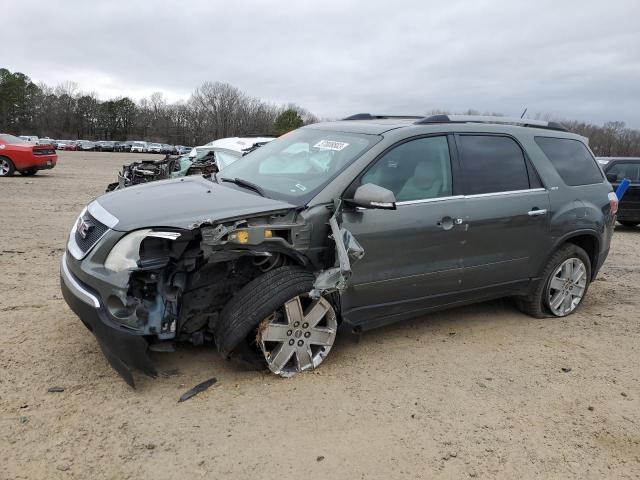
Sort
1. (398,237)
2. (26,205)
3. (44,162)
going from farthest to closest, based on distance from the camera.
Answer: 1. (44,162)
2. (26,205)
3. (398,237)

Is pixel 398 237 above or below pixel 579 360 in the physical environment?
above

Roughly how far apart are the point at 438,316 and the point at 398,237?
1.48 metres

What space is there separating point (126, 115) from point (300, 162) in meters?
106

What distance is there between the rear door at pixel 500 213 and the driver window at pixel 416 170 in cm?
20

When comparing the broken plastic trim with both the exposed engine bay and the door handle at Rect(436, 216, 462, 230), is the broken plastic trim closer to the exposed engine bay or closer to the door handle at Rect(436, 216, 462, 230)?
the exposed engine bay

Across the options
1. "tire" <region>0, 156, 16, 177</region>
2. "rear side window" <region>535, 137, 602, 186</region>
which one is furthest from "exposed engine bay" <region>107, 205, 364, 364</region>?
"tire" <region>0, 156, 16, 177</region>

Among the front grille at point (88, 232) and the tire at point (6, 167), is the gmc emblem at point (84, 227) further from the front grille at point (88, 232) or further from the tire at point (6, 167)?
the tire at point (6, 167)

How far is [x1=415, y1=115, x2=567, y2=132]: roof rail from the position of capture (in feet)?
14.3

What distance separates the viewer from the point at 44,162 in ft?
58.1

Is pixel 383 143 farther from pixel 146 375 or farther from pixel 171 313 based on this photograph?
pixel 146 375

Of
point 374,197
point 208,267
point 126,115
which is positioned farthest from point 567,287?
point 126,115

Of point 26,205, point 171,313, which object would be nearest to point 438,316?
point 171,313

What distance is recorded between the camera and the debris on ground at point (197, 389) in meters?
3.30

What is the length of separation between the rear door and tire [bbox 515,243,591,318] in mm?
189
